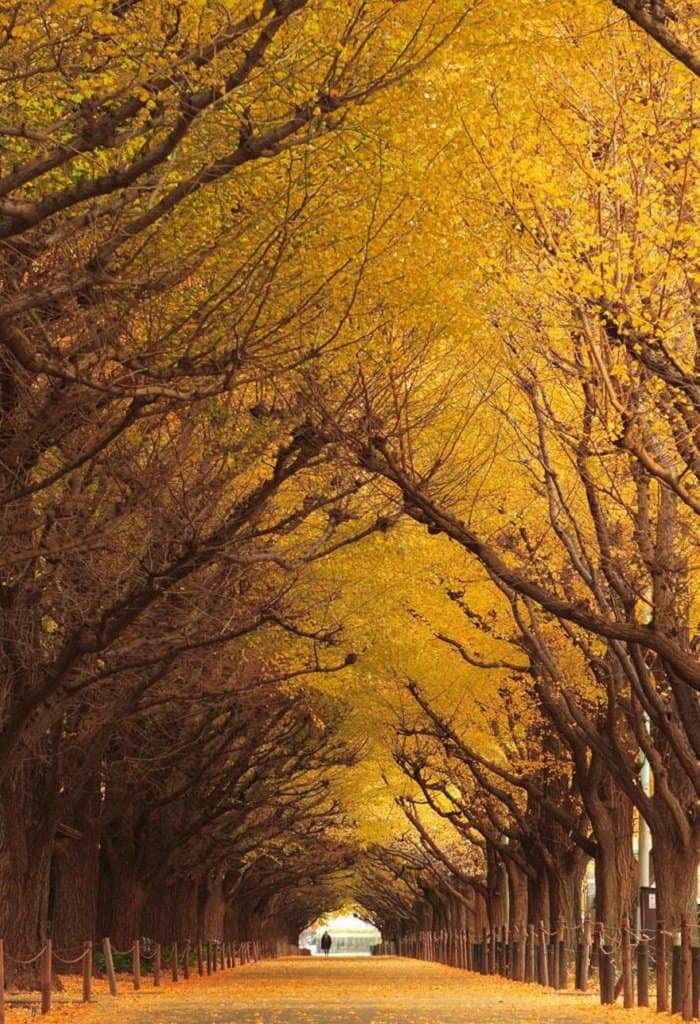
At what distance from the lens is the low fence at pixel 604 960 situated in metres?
19.3

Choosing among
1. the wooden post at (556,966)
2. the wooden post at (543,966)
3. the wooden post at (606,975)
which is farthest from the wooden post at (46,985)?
the wooden post at (543,966)

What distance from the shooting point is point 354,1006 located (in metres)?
24.4

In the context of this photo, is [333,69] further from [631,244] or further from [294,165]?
[631,244]

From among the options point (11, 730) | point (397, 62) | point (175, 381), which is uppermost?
point (397, 62)

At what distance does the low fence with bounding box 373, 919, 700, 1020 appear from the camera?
19.3 metres

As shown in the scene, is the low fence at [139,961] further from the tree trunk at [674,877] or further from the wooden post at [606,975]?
the tree trunk at [674,877]

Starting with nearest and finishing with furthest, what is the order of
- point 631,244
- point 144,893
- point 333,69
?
point 333,69 → point 631,244 → point 144,893

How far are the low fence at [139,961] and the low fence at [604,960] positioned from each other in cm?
803

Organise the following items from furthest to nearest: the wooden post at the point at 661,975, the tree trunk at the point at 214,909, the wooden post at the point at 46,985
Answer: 1. the tree trunk at the point at 214,909
2. the wooden post at the point at 661,975
3. the wooden post at the point at 46,985

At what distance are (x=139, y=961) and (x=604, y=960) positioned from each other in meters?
10.8

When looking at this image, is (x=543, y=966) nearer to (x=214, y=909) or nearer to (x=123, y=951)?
(x=123, y=951)

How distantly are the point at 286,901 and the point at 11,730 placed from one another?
3723 inches

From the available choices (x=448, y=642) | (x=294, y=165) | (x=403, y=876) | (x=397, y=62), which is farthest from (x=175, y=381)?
(x=403, y=876)

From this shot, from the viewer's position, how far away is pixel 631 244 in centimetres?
1273
